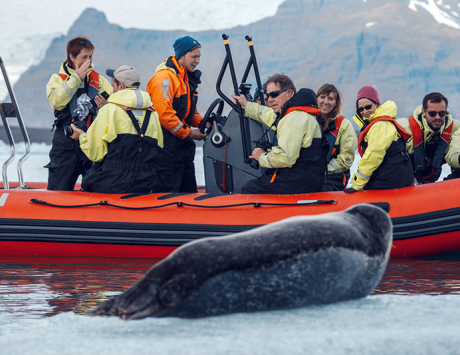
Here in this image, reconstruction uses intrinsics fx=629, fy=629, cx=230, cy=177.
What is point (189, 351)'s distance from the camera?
173 centimetres

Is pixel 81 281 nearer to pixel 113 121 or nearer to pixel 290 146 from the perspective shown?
pixel 113 121

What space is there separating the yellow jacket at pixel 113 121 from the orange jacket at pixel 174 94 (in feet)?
1.58

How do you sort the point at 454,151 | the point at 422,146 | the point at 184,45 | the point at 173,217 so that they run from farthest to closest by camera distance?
the point at 184,45 < the point at 422,146 < the point at 454,151 < the point at 173,217

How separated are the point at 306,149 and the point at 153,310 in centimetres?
259

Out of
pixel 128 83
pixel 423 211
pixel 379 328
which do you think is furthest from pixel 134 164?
pixel 379 328

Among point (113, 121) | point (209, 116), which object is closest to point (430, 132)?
point (209, 116)

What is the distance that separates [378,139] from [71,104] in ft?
7.99

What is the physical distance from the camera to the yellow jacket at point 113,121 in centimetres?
448

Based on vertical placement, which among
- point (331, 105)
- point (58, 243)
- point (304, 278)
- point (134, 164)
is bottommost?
point (58, 243)

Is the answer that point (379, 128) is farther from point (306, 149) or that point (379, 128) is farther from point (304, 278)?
point (304, 278)

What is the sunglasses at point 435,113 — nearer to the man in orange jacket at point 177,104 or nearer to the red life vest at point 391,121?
the red life vest at point 391,121

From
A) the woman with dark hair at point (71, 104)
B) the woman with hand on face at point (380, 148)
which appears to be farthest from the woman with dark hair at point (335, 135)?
the woman with dark hair at point (71, 104)

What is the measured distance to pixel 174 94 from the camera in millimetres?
5227

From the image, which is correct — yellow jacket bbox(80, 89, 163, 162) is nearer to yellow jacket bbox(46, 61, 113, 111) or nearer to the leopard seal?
yellow jacket bbox(46, 61, 113, 111)
